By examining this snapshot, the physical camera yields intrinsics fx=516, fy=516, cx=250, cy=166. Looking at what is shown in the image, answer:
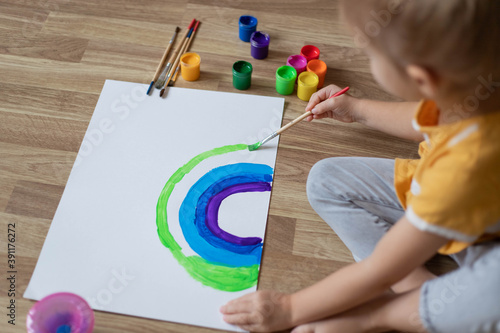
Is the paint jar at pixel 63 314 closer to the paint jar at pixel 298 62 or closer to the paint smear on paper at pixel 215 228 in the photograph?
the paint smear on paper at pixel 215 228

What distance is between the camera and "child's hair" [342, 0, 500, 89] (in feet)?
2.22

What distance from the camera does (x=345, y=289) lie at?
3.07 ft

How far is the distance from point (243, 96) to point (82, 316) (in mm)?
704

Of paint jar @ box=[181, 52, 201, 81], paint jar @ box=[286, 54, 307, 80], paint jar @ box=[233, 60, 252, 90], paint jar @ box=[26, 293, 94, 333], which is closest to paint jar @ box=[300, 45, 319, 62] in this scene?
paint jar @ box=[286, 54, 307, 80]

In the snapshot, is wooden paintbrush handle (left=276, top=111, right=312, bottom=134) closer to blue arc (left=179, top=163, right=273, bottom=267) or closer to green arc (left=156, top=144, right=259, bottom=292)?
blue arc (left=179, top=163, right=273, bottom=267)

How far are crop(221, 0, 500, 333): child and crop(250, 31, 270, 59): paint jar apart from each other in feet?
1.39

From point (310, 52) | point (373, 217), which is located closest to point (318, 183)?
point (373, 217)

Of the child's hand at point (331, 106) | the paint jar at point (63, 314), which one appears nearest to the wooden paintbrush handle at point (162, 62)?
the child's hand at point (331, 106)

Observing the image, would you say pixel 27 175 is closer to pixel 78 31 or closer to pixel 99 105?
pixel 99 105

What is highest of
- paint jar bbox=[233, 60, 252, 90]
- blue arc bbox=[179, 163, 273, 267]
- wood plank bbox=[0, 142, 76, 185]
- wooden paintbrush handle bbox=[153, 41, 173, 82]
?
paint jar bbox=[233, 60, 252, 90]

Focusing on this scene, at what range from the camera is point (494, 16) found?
693 mm

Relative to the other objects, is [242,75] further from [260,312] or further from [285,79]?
[260,312]

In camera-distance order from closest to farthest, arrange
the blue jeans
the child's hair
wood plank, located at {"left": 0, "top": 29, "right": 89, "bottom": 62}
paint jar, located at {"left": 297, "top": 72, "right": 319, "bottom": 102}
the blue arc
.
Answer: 1. the child's hair
2. the blue jeans
3. the blue arc
4. paint jar, located at {"left": 297, "top": 72, "right": 319, "bottom": 102}
5. wood plank, located at {"left": 0, "top": 29, "right": 89, "bottom": 62}

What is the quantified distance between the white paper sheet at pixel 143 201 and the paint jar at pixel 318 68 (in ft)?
0.42
